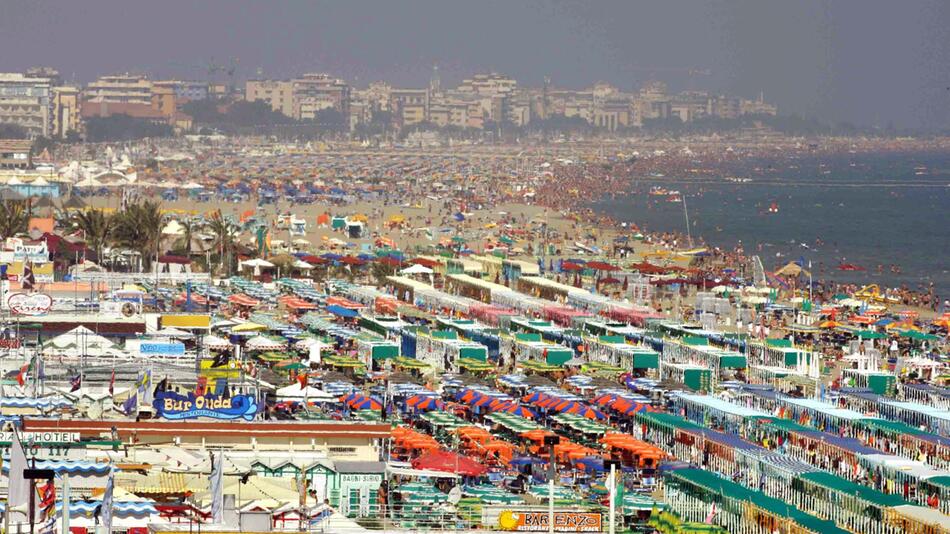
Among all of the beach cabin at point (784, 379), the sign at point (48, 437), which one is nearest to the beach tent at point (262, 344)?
the beach cabin at point (784, 379)

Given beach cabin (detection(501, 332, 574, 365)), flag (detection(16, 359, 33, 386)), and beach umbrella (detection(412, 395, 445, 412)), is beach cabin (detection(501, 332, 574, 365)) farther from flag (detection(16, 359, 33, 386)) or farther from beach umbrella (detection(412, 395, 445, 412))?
flag (detection(16, 359, 33, 386))

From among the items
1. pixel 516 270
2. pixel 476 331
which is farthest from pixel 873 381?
pixel 516 270

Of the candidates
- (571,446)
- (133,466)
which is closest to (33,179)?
(571,446)

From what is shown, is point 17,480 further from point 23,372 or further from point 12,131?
point 12,131

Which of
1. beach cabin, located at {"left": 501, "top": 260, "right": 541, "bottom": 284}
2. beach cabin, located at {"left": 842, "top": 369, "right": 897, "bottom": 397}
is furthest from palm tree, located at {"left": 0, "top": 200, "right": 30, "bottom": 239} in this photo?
beach cabin, located at {"left": 842, "top": 369, "right": 897, "bottom": 397}

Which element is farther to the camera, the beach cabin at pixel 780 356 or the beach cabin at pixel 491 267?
the beach cabin at pixel 491 267

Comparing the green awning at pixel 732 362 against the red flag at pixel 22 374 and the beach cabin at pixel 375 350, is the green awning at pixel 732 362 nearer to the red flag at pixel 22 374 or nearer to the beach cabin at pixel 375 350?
the beach cabin at pixel 375 350
